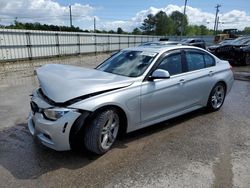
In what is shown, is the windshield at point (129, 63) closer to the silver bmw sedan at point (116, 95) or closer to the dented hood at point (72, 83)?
the silver bmw sedan at point (116, 95)

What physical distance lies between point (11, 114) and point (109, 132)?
2873 mm

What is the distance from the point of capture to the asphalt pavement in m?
2.89

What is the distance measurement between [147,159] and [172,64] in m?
1.90

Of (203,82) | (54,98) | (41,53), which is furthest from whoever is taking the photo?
(41,53)

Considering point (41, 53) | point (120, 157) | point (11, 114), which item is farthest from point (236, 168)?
point (41, 53)

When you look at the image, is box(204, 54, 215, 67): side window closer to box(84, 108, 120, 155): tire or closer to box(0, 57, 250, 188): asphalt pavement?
box(0, 57, 250, 188): asphalt pavement

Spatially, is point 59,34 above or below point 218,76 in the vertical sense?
above

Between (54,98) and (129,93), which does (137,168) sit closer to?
(129,93)

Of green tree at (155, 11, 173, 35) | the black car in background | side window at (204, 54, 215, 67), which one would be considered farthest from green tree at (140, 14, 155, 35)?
side window at (204, 54, 215, 67)

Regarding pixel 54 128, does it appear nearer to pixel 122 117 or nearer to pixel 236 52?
pixel 122 117

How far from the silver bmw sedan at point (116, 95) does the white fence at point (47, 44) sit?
13018 millimetres

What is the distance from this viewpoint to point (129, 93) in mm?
3559

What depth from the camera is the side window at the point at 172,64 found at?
4.24 meters

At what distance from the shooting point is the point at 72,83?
330 centimetres
